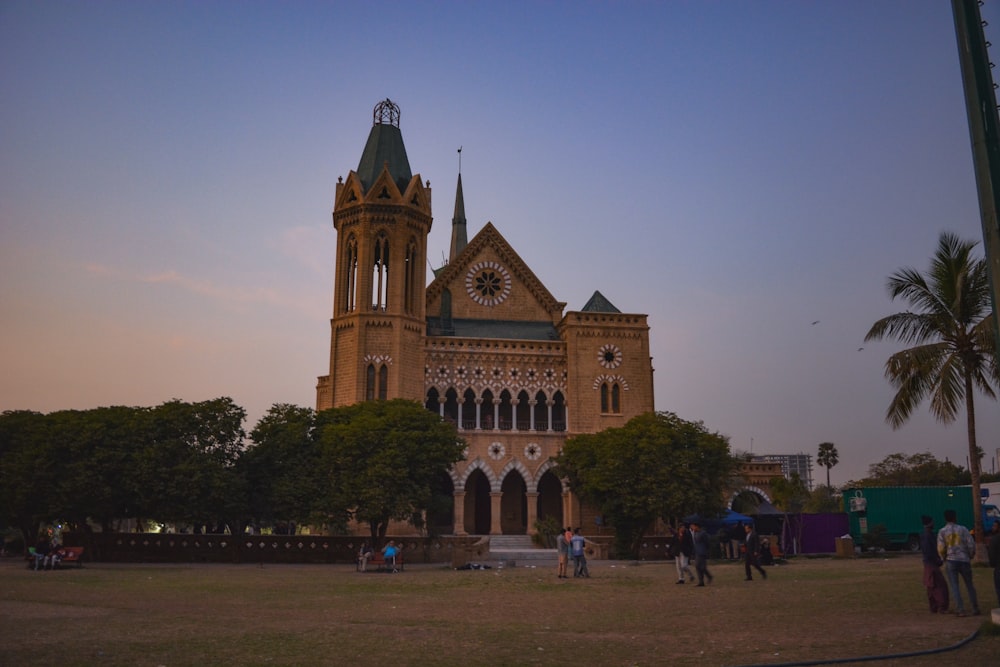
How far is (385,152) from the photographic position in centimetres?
5844

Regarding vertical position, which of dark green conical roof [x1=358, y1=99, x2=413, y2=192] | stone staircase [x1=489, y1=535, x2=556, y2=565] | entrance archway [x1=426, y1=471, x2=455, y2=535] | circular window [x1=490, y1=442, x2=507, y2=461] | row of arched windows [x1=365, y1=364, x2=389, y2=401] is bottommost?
stone staircase [x1=489, y1=535, x2=556, y2=565]

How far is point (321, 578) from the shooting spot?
2734cm

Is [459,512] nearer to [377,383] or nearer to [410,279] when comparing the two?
[377,383]

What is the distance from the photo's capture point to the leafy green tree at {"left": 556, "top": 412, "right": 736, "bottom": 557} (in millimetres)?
42188

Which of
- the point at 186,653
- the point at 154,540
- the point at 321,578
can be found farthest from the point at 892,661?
the point at 154,540

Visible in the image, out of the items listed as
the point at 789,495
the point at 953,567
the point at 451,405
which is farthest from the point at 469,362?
the point at 953,567

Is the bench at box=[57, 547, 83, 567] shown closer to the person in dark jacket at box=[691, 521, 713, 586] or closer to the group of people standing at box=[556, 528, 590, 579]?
the group of people standing at box=[556, 528, 590, 579]

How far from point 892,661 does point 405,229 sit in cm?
4798

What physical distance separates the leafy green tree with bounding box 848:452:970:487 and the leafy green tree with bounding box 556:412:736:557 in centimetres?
4958

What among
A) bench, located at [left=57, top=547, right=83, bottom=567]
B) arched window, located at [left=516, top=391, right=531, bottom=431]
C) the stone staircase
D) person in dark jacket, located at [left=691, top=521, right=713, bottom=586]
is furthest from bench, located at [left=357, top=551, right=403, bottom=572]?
arched window, located at [left=516, top=391, right=531, bottom=431]

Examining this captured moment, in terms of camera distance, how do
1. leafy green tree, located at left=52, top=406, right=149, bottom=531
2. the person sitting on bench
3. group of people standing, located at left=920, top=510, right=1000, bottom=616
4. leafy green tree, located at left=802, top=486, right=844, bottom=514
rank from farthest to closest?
leafy green tree, located at left=802, top=486, right=844, bottom=514 < leafy green tree, located at left=52, top=406, right=149, bottom=531 < the person sitting on bench < group of people standing, located at left=920, top=510, right=1000, bottom=616

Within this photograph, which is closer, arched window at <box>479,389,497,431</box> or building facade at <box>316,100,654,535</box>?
building facade at <box>316,100,654,535</box>

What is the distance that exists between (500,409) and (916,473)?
172 ft

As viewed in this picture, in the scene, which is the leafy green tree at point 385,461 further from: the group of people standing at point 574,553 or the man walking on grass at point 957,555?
the man walking on grass at point 957,555
